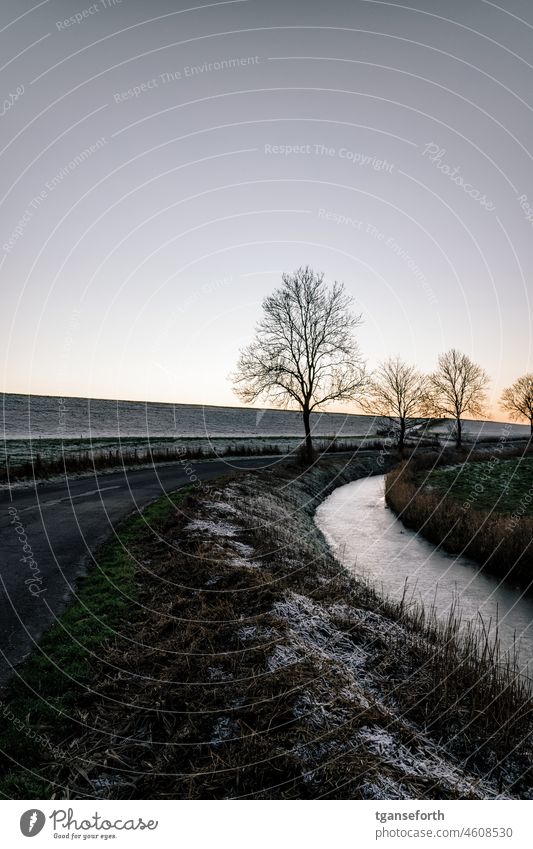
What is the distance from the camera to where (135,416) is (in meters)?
90.7

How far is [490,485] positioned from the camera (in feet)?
83.9

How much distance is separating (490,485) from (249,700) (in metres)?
25.5

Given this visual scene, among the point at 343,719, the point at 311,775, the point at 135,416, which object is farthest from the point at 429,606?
the point at 135,416

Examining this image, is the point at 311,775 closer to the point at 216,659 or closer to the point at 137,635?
the point at 216,659

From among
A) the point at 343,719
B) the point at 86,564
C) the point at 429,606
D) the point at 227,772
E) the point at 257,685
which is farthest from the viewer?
the point at 429,606

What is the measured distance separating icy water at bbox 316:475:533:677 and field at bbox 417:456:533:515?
451 cm

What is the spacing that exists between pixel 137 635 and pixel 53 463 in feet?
72.2

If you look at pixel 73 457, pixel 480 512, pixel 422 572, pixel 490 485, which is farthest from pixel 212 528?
pixel 490 485

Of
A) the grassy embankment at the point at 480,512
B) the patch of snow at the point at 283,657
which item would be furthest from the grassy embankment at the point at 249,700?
the grassy embankment at the point at 480,512

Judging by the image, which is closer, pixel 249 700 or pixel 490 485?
pixel 249 700
